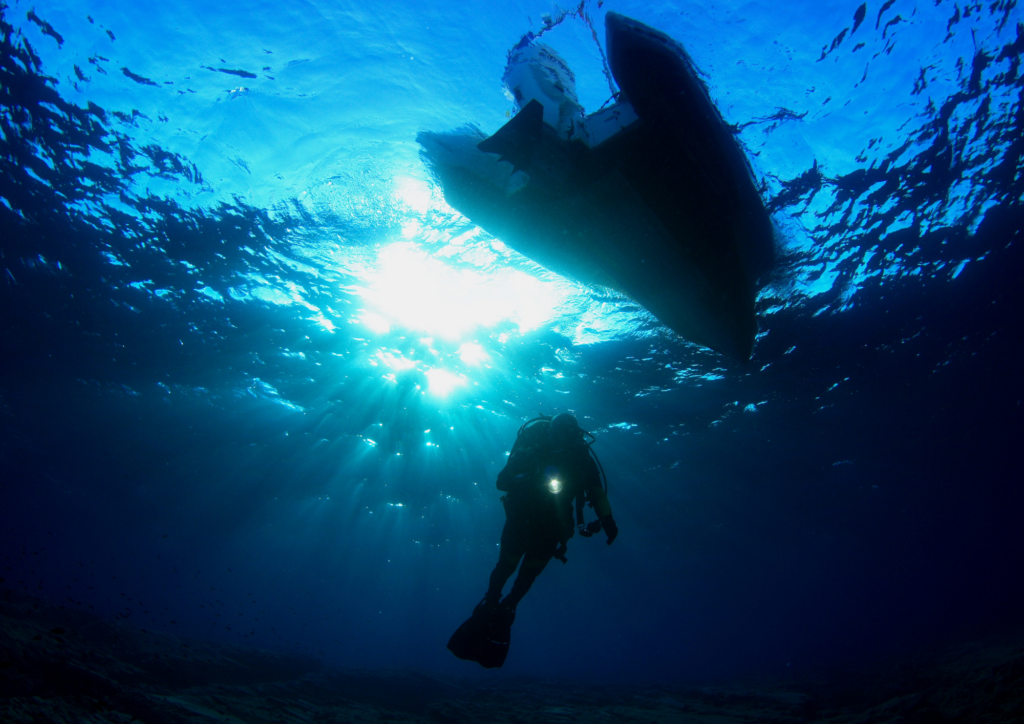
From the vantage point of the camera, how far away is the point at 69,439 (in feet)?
74.8

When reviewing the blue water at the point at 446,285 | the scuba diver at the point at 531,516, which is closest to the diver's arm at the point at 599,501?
the scuba diver at the point at 531,516

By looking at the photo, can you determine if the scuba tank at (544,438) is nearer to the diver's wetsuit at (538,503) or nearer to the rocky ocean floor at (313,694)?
the diver's wetsuit at (538,503)

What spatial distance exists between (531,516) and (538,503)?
20 cm

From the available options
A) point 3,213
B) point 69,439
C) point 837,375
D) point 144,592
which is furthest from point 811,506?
point 144,592

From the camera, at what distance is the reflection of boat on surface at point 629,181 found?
4.83 metres

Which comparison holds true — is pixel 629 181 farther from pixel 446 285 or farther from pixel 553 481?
pixel 446 285

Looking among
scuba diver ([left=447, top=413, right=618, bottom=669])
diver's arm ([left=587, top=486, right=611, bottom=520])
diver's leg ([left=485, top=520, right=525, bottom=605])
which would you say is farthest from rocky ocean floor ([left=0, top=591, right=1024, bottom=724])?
diver's arm ([left=587, top=486, right=611, bottom=520])

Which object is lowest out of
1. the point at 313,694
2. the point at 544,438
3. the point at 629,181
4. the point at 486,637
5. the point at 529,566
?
the point at 313,694

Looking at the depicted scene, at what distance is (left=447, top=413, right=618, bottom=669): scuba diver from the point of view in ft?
17.0

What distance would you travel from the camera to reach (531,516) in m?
5.30

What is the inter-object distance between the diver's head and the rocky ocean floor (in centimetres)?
789

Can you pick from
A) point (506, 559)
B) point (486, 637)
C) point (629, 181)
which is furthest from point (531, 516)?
point (629, 181)

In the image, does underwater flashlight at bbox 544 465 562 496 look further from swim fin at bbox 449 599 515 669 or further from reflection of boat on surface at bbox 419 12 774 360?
reflection of boat on surface at bbox 419 12 774 360

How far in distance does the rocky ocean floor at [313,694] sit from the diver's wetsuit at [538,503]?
690cm
